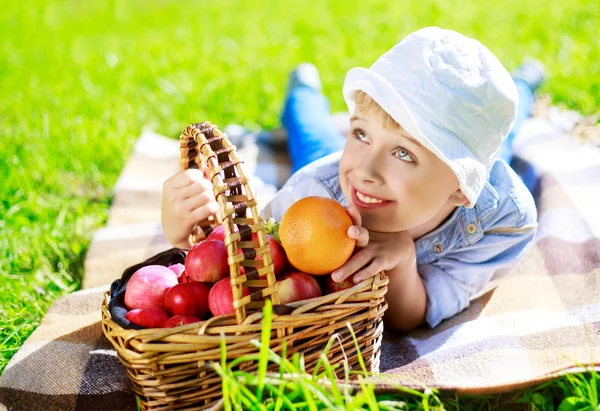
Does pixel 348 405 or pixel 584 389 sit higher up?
pixel 348 405

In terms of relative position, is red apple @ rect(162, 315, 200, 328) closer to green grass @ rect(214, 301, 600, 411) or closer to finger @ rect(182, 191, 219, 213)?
green grass @ rect(214, 301, 600, 411)

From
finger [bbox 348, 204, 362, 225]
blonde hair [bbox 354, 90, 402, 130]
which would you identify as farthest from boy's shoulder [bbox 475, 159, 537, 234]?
finger [bbox 348, 204, 362, 225]

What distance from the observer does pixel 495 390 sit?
5.78ft

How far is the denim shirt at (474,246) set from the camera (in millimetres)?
2398

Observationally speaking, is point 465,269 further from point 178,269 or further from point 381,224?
point 178,269

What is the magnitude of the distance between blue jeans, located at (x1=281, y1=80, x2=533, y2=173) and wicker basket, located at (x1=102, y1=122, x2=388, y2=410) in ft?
4.63

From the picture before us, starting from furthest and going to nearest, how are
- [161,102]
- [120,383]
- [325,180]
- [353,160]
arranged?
1. [161,102]
2. [325,180]
3. [353,160]
4. [120,383]

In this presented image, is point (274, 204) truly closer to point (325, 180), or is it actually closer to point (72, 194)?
point (325, 180)

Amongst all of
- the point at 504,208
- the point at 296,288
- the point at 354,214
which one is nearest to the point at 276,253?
the point at 296,288

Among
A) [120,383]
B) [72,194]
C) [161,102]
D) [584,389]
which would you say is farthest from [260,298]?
[161,102]

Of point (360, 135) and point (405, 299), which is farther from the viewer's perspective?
point (405, 299)

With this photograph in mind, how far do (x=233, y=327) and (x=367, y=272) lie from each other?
1.37 feet

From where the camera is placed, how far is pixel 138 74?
477 centimetres

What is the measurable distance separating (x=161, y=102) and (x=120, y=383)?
2.74m
